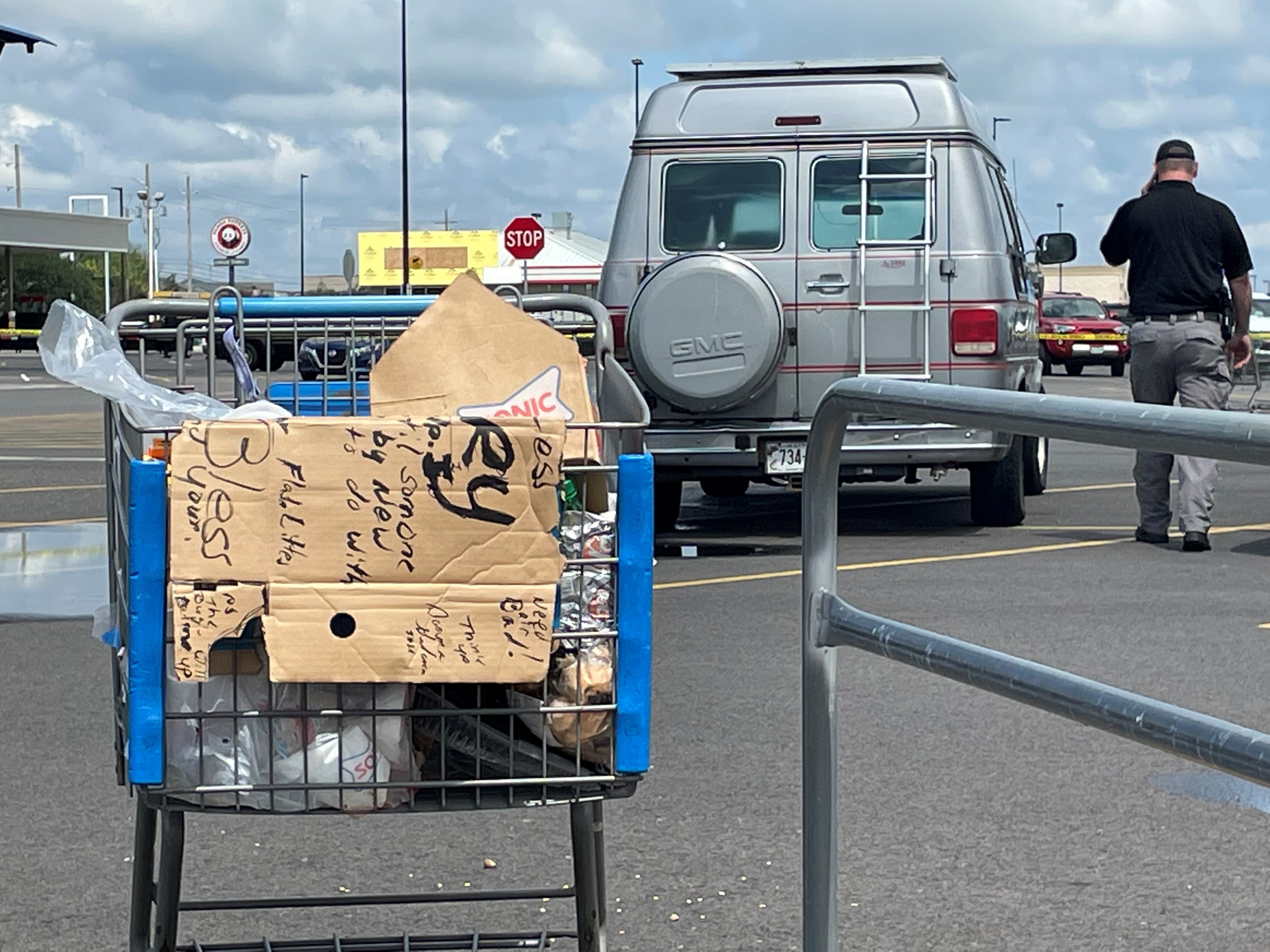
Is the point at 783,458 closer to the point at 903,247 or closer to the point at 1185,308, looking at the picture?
the point at 903,247

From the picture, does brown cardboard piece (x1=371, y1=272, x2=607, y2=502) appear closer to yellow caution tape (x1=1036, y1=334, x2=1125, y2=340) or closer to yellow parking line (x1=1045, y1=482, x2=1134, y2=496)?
yellow parking line (x1=1045, y1=482, x2=1134, y2=496)

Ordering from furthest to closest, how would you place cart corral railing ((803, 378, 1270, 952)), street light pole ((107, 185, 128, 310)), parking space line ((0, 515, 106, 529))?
1. street light pole ((107, 185, 128, 310))
2. parking space line ((0, 515, 106, 529))
3. cart corral railing ((803, 378, 1270, 952))

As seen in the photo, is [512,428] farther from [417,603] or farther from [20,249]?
[20,249]

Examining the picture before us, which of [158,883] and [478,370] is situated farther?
[158,883]

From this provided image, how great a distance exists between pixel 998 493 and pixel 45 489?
265 inches

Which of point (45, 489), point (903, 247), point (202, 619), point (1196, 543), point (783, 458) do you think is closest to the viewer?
point (202, 619)

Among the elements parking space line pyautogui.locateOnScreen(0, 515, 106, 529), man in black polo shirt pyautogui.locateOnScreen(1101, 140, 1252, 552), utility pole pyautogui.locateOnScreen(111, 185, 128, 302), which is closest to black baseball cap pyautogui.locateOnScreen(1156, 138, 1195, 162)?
man in black polo shirt pyautogui.locateOnScreen(1101, 140, 1252, 552)

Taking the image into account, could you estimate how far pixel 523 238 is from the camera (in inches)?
1337

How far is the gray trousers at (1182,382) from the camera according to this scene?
9477 mm

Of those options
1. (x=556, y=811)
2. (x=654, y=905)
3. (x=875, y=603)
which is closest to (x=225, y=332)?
(x=654, y=905)

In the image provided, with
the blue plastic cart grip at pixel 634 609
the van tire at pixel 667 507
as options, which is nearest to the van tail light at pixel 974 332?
the van tire at pixel 667 507

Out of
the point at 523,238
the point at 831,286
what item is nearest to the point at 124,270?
the point at 523,238

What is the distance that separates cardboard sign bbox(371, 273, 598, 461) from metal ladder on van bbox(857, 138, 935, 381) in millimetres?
6970

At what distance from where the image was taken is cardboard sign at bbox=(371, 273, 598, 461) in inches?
108
